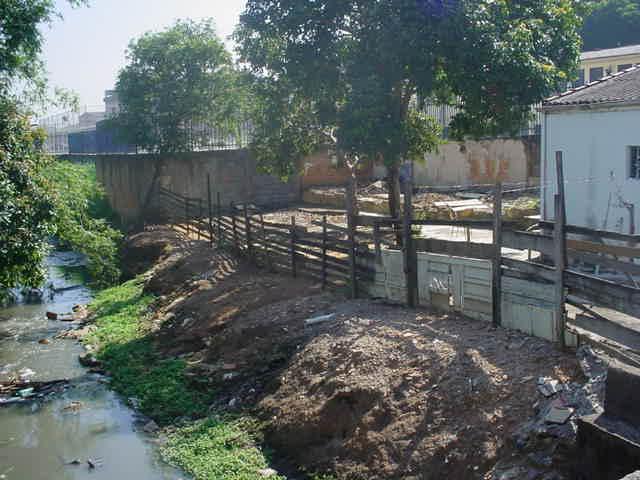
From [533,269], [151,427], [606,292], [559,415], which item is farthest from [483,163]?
[559,415]

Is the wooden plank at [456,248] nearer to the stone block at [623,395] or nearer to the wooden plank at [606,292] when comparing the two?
the wooden plank at [606,292]

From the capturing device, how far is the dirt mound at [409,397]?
26.0 ft

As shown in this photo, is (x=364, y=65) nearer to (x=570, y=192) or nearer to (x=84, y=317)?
(x=570, y=192)

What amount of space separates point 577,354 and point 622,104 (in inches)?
357

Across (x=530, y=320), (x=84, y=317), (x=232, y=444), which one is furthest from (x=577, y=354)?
(x=84, y=317)

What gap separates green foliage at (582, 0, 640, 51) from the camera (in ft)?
149

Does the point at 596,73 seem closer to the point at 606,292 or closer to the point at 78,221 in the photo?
the point at 78,221

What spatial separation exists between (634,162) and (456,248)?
6870mm

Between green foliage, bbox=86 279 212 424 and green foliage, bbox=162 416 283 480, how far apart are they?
0.73 metres

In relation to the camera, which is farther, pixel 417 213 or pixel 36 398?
pixel 417 213

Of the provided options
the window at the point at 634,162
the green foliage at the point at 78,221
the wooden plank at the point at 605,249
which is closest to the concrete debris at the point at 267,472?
the wooden plank at the point at 605,249

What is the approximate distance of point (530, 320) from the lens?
9.59 meters

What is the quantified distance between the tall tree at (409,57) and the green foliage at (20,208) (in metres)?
6.55

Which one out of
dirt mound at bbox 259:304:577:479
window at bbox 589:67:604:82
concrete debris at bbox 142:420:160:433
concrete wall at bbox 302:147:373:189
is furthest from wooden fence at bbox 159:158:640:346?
window at bbox 589:67:604:82
